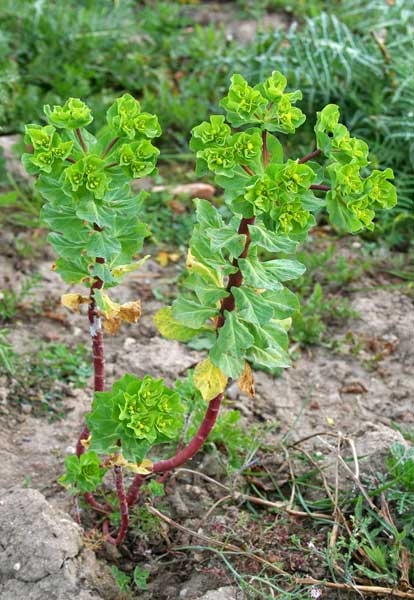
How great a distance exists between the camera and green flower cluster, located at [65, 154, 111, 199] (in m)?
2.05

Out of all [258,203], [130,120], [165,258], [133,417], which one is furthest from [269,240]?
[165,258]

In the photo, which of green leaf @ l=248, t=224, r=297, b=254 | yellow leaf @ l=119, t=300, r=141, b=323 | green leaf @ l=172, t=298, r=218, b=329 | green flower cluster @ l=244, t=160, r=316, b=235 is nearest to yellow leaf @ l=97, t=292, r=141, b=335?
yellow leaf @ l=119, t=300, r=141, b=323

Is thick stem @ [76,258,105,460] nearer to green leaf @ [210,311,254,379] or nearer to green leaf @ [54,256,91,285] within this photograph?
green leaf @ [54,256,91,285]

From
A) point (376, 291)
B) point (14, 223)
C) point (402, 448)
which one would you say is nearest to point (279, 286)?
point (402, 448)

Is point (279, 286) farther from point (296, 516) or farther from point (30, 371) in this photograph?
point (30, 371)

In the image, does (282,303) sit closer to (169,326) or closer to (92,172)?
(169,326)

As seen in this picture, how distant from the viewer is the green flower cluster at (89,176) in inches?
80.7

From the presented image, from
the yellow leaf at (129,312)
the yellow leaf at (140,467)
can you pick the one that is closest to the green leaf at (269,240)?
the yellow leaf at (129,312)

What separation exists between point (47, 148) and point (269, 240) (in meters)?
0.60

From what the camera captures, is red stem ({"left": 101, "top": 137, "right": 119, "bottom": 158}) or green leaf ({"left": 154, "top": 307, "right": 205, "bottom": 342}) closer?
red stem ({"left": 101, "top": 137, "right": 119, "bottom": 158})

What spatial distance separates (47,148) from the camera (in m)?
2.10

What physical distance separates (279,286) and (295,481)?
0.98m

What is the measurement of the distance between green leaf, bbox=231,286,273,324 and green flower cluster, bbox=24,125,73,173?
60 cm

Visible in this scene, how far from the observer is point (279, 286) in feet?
7.33
